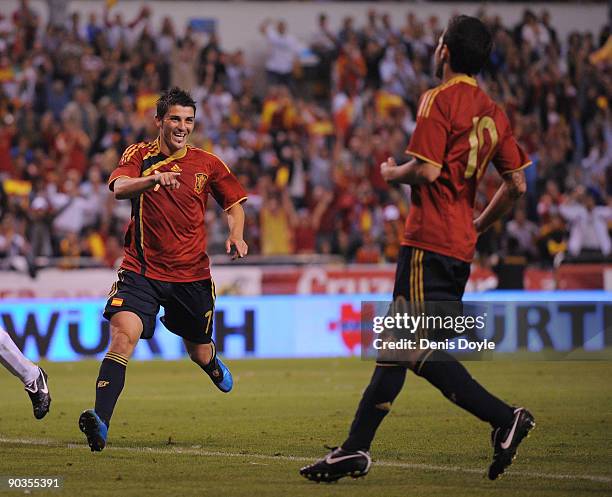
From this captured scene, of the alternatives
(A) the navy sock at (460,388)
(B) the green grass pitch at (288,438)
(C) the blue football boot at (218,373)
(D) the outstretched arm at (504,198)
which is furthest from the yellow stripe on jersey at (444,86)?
(C) the blue football boot at (218,373)

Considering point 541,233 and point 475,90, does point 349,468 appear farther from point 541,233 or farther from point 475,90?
point 541,233

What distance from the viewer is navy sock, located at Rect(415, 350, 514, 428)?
22.1 ft

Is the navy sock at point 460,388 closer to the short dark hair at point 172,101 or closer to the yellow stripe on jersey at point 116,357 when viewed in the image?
the yellow stripe on jersey at point 116,357

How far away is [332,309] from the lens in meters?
18.5

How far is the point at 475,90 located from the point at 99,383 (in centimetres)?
307

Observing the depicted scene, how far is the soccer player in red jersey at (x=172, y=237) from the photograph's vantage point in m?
8.62

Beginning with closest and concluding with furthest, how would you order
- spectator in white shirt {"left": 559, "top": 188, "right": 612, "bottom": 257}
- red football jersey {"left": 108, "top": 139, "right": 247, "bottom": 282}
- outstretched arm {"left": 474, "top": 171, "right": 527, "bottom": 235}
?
outstretched arm {"left": 474, "top": 171, "right": 527, "bottom": 235}, red football jersey {"left": 108, "top": 139, "right": 247, "bottom": 282}, spectator in white shirt {"left": 559, "top": 188, "right": 612, "bottom": 257}

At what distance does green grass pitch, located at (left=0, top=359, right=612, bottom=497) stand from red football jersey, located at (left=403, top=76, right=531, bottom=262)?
134 centimetres

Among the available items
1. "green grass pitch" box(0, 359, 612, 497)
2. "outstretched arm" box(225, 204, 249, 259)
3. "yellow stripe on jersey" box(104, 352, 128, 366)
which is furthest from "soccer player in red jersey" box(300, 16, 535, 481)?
"outstretched arm" box(225, 204, 249, 259)

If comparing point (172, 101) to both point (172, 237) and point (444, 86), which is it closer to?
point (172, 237)

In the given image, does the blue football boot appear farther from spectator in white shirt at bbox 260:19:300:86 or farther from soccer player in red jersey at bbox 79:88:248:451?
spectator in white shirt at bbox 260:19:300:86

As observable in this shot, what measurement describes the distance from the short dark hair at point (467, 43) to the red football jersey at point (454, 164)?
90 millimetres

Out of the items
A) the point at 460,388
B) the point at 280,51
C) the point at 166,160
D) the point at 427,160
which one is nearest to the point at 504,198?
the point at 427,160

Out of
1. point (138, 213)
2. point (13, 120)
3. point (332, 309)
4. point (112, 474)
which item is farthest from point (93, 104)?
point (112, 474)
